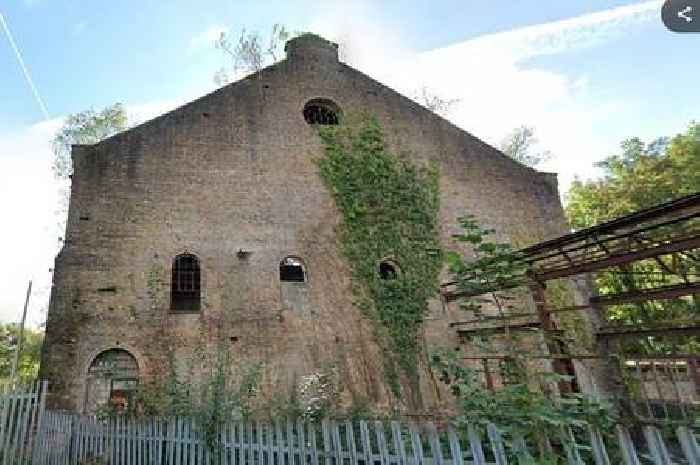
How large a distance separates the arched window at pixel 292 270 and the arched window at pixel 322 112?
495cm

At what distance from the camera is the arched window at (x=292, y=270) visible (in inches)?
457

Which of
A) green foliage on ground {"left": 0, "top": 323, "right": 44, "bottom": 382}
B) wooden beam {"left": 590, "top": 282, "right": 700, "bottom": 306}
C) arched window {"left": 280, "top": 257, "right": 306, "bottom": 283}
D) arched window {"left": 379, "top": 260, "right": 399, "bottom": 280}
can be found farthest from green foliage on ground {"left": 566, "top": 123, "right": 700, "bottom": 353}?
green foliage on ground {"left": 0, "top": 323, "right": 44, "bottom": 382}

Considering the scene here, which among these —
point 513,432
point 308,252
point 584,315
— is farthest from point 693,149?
point 513,432

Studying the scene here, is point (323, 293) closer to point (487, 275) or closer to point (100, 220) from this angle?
point (100, 220)

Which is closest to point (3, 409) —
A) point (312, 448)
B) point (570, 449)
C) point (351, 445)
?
point (312, 448)

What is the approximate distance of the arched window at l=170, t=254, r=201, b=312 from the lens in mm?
10648

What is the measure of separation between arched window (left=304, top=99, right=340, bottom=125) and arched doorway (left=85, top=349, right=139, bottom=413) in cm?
866

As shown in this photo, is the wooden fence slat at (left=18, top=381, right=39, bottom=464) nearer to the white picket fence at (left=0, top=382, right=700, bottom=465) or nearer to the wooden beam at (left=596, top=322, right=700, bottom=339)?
the white picket fence at (left=0, top=382, right=700, bottom=465)

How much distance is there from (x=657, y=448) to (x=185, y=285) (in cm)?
996

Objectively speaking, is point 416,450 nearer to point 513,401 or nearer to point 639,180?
point 513,401

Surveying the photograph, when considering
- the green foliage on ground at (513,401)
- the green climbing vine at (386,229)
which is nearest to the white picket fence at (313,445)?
the green foliage on ground at (513,401)

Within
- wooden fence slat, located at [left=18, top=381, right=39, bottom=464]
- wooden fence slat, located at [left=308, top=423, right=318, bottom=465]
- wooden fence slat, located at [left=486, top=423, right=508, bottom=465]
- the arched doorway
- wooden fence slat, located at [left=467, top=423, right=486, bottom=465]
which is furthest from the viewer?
the arched doorway

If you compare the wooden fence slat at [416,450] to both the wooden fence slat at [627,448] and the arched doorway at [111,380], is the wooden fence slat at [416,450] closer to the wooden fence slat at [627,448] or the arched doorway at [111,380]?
the wooden fence slat at [627,448]

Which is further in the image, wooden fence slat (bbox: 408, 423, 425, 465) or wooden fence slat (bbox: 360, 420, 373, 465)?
wooden fence slat (bbox: 360, 420, 373, 465)
